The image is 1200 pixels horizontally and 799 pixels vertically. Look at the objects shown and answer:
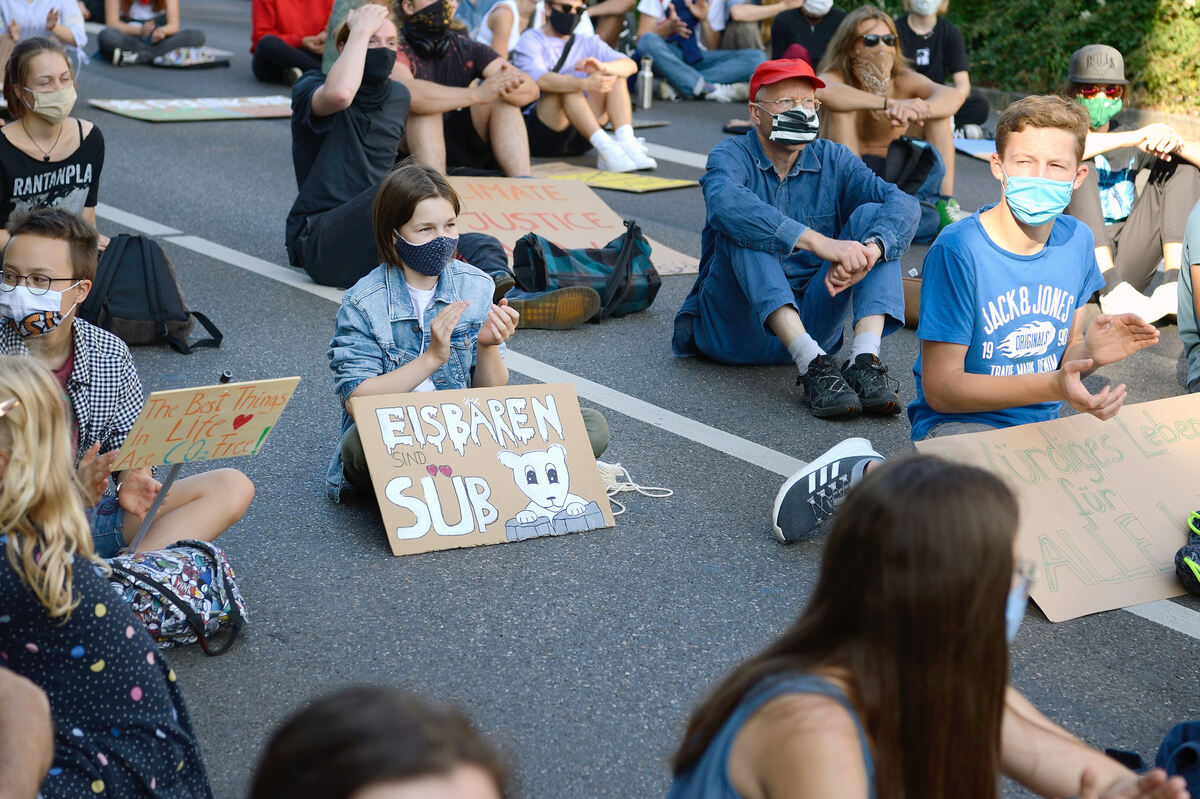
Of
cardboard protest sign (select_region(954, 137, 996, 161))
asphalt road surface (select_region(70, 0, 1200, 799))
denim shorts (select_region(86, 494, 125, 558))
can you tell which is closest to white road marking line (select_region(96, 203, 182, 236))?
asphalt road surface (select_region(70, 0, 1200, 799))

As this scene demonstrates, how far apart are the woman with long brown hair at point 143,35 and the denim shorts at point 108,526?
11.5 meters

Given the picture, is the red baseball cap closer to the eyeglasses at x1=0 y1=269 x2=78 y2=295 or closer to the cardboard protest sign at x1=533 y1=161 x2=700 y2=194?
the eyeglasses at x1=0 y1=269 x2=78 y2=295

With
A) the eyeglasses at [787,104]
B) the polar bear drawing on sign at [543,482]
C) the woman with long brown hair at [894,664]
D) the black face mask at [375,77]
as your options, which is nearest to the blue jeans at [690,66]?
the black face mask at [375,77]

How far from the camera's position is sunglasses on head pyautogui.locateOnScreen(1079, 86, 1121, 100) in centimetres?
689

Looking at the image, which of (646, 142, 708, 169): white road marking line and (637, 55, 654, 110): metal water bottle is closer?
(646, 142, 708, 169): white road marking line

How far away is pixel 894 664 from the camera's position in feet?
5.77

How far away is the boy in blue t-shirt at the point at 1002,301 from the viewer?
3.95 meters

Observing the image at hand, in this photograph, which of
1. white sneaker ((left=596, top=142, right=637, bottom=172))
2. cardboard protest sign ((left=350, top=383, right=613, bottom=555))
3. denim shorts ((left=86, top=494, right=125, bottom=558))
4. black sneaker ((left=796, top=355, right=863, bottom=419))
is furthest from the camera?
white sneaker ((left=596, top=142, right=637, bottom=172))

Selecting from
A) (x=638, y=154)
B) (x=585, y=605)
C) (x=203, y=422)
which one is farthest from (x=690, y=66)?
(x=203, y=422)

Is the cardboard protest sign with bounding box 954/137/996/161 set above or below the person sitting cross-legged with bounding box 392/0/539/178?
below

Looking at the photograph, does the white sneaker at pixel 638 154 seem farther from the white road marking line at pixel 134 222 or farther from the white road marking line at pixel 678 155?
the white road marking line at pixel 134 222

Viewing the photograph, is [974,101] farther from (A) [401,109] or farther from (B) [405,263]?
(B) [405,263]

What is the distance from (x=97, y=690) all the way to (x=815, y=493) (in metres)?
2.29

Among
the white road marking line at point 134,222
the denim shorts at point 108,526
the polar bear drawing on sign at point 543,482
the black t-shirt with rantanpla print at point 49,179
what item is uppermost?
the black t-shirt with rantanpla print at point 49,179
